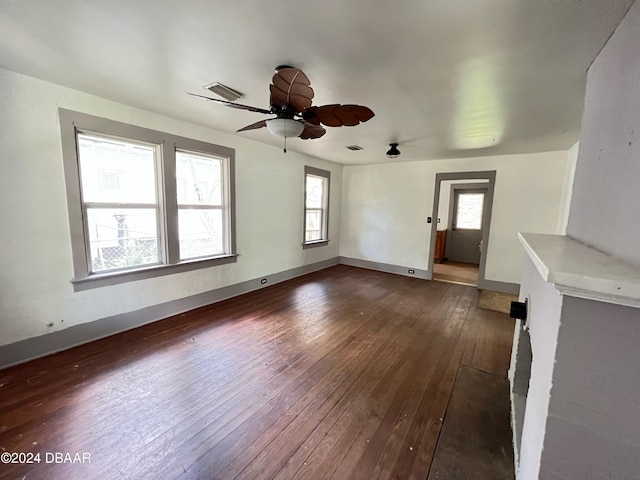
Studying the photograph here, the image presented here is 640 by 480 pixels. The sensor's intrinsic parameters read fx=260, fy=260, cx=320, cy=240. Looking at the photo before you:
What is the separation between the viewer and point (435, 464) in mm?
1495

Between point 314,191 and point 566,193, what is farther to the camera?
point 314,191

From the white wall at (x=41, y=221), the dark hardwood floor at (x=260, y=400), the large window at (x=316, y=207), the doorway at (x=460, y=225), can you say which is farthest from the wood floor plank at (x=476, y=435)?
the doorway at (x=460, y=225)

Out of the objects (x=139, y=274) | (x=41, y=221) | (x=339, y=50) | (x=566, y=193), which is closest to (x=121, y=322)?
(x=139, y=274)

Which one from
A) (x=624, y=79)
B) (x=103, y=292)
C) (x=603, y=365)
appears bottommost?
(x=103, y=292)

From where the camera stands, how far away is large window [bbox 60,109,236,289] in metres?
2.54

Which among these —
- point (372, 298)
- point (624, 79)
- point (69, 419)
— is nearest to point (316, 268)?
point (372, 298)

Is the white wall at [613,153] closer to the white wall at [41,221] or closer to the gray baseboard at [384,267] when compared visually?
the white wall at [41,221]

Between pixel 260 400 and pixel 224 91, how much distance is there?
8.23 ft

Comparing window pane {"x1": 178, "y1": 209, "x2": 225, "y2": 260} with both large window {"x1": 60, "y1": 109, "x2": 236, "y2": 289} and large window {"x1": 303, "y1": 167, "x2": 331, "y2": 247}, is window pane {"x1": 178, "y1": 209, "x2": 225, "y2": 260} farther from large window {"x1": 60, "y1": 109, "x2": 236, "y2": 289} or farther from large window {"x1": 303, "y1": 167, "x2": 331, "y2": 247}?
large window {"x1": 303, "y1": 167, "x2": 331, "y2": 247}

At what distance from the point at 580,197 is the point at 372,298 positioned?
3005 mm

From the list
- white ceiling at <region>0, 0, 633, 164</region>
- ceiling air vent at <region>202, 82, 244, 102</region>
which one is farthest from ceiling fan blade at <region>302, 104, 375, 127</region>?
ceiling air vent at <region>202, 82, 244, 102</region>

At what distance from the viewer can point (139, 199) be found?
2.96 metres

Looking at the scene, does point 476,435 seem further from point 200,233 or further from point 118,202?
point 118,202

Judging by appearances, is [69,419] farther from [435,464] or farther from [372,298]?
[372,298]
